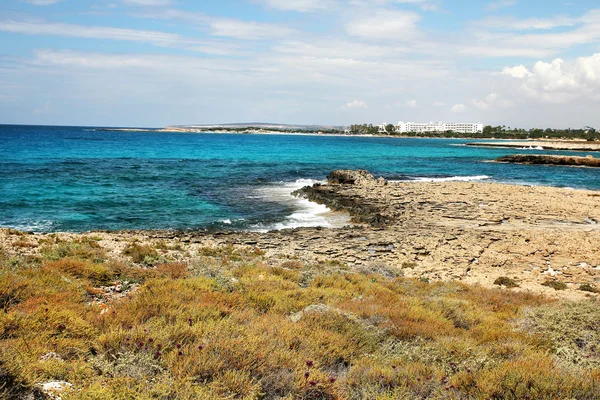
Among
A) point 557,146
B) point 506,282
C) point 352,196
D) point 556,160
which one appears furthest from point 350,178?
point 557,146

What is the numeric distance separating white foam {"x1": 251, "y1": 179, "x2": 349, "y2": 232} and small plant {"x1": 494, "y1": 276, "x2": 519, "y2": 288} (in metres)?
9.80

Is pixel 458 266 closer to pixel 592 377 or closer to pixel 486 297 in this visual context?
pixel 486 297

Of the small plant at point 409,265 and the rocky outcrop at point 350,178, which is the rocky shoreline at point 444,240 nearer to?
the small plant at point 409,265

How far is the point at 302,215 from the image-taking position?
24734 mm

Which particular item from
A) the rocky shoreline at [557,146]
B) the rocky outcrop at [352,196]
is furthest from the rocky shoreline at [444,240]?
the rocky shoreline at [557,146]

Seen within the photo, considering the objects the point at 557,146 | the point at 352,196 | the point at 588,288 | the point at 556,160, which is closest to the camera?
the point at 588,288

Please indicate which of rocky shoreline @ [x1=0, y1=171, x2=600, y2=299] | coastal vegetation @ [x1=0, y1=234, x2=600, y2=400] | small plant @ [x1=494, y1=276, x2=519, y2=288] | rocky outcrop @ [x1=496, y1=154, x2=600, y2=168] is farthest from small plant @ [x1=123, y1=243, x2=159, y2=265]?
rocky outcrop @ [x1=496, y1=154, x2=600, y2=168]

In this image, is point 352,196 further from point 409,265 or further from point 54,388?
point 54,388

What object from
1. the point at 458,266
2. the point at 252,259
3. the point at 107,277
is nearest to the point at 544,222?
the point at 458,266

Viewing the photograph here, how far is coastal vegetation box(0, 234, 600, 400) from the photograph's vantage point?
4.47 meters

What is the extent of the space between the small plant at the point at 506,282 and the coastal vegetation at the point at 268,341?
2.92 metres

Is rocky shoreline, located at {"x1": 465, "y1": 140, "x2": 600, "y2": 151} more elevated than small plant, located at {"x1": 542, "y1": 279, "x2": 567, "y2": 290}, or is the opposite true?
rocky shoreline, located at {"x1": 465, "y1": 140, "x2": 600, "y2": 151}

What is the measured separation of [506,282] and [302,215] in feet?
44.2

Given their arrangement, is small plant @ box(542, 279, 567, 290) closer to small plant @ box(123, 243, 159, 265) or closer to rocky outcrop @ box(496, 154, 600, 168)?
small plant @ box(123, 243, 159, 265)
